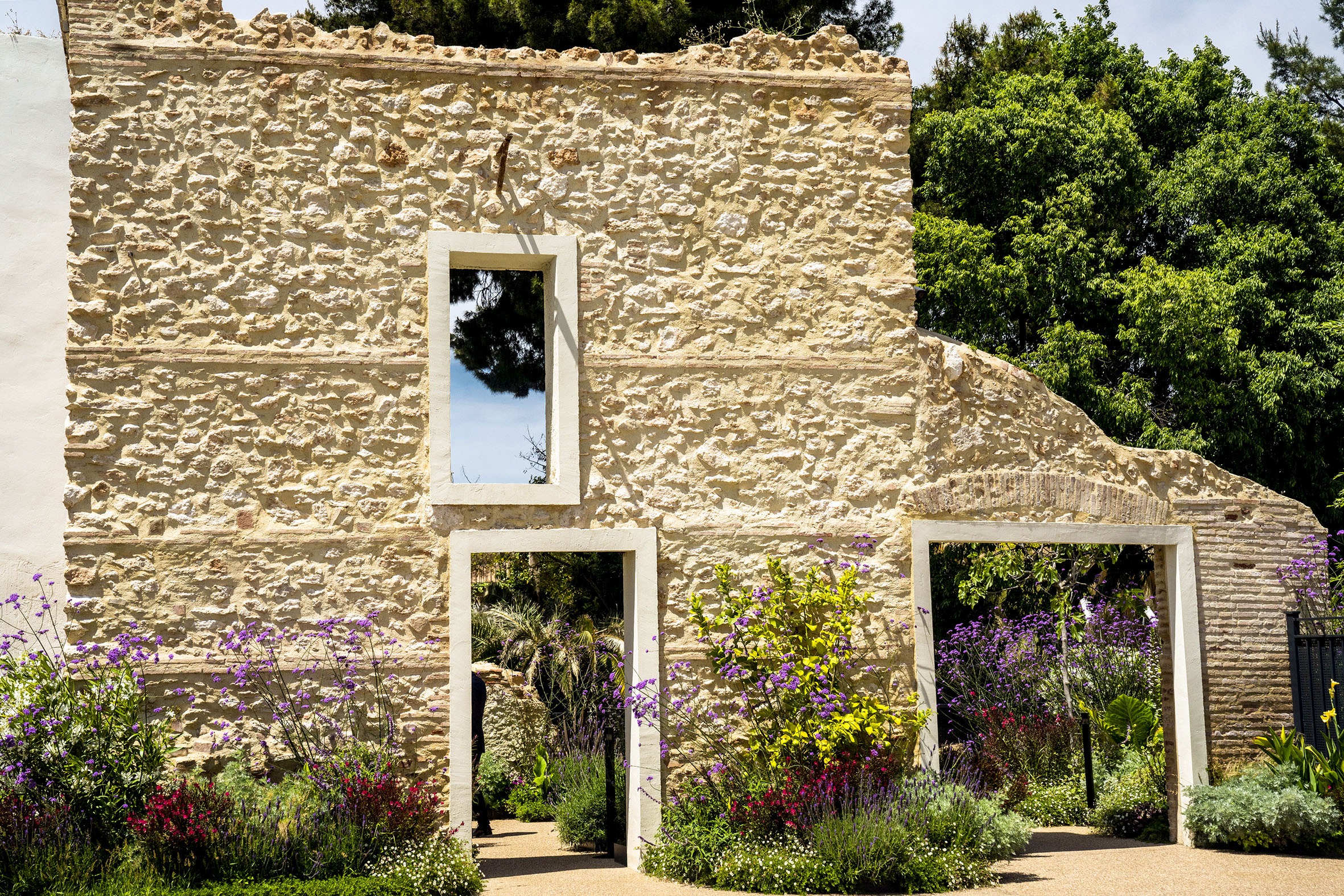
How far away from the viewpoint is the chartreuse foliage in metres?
7.43

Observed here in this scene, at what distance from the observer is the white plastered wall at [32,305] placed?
855 centimetres

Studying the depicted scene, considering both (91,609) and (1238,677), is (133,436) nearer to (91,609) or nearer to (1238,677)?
(91,609)

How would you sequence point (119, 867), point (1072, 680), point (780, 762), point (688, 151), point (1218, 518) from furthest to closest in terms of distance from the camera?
point (1072, 680)
point (1218, 518)
point (688, 151)
point (780, 762)
point (119, 867)

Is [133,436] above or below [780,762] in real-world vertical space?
above

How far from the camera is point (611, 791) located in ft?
27.0

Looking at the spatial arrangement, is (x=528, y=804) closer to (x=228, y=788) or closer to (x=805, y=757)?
(x=805, y=757)

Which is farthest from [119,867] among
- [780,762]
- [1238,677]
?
[1238,677]

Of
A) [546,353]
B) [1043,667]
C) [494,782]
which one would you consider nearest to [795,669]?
[546,353]

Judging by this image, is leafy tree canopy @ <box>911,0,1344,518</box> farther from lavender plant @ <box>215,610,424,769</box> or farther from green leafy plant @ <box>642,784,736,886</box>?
lavender plant @ <box>215,610,424,769</box>

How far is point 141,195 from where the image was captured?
290 inches

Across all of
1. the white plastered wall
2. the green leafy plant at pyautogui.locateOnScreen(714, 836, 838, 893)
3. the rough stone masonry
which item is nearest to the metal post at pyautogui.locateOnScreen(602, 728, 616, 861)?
the rough stone masonry

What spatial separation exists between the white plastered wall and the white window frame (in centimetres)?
299

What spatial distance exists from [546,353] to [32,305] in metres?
4.04

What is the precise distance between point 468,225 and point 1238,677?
6153 mm
